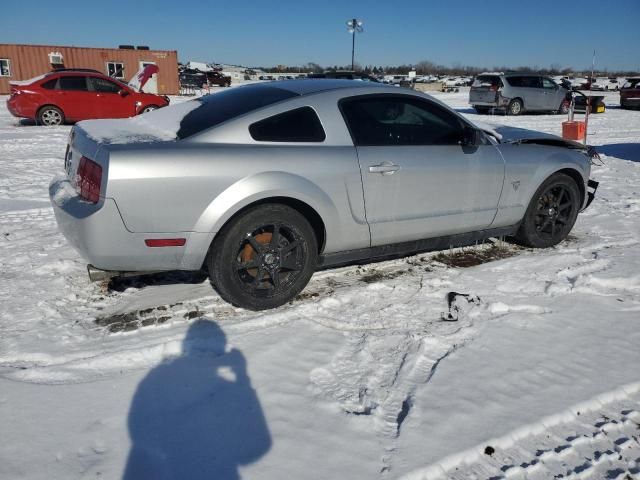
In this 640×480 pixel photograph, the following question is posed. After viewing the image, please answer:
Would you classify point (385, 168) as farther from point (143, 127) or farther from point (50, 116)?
point (50, 116)

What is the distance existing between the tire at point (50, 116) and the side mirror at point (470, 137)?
12351mm

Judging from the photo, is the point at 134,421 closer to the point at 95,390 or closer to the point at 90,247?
the point at 95,390

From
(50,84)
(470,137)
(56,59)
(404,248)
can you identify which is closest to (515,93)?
(50,84)

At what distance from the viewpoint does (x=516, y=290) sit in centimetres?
392

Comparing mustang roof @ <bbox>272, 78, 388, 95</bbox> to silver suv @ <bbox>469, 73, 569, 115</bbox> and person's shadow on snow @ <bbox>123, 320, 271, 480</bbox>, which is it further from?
silver suv @ <bbox>469, 73, 569, 115</bbox>

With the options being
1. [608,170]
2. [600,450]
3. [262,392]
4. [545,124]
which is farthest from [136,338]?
[545,124]

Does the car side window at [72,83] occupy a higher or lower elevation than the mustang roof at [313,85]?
higher

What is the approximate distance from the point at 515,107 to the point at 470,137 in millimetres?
16268

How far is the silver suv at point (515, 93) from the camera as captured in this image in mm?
18234

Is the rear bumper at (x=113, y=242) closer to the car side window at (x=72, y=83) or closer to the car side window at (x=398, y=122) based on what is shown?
the car side window at (x=398, y=122)

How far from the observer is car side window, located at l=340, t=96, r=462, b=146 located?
3.69 m

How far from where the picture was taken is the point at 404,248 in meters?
4.02

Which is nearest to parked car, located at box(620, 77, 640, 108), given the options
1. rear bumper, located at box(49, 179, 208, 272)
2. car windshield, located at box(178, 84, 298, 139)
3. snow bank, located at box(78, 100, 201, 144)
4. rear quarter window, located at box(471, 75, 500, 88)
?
rear quarter window, located at box(471, 75, 500, 88)

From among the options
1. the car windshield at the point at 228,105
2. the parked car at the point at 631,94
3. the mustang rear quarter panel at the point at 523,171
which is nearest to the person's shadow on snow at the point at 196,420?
the car windshield at the point at 228,105
